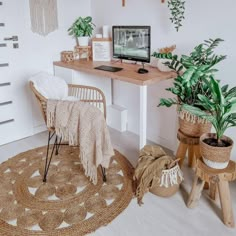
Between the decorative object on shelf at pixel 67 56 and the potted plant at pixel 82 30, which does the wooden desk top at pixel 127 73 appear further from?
the potted plant at pixel 82 30

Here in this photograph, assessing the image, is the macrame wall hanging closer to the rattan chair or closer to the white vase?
the white vase

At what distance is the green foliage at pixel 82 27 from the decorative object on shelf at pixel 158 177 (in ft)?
5.91

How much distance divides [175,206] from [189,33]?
1.45 meters

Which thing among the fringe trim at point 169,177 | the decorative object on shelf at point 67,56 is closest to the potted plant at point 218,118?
the fringe trim at point 169,177

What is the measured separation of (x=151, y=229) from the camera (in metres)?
1.72

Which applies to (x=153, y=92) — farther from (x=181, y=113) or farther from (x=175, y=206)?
(x=175, y=206)

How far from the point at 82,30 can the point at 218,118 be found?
2052 mm

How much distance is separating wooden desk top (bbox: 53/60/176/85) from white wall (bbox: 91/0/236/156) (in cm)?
27

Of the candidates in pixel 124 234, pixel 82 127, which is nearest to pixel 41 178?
pixel 82 127

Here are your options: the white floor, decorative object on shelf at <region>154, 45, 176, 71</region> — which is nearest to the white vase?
decorative object on shelf at <region>154, 45, 176, 71</region>

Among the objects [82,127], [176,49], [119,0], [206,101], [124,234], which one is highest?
[119,0]

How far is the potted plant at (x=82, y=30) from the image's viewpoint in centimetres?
308

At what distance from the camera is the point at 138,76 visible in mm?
2299

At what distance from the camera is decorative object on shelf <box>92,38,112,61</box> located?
2.99 metres
